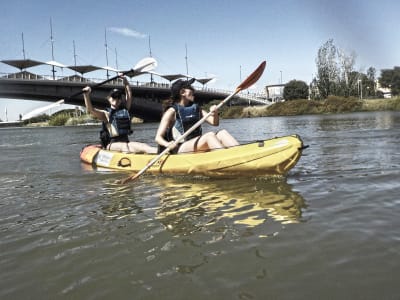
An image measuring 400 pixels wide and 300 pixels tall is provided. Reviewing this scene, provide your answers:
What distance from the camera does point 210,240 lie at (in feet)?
11.2

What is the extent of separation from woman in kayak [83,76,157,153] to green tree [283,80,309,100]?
228 ft

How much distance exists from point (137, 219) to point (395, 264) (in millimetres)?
2550

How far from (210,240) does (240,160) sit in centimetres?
270

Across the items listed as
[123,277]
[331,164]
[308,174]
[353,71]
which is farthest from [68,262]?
[353,71]

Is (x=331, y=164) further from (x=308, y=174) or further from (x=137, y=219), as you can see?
(x=137, y=219)

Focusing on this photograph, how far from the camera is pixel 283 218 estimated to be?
3924mm

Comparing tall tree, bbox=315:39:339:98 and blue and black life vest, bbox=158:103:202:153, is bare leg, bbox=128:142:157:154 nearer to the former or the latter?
blue and black life vest, bbox=158:103:202:153

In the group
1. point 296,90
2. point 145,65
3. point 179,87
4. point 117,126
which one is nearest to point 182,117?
point 179,87

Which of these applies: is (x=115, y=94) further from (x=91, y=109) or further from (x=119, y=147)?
(x=119, y=147)

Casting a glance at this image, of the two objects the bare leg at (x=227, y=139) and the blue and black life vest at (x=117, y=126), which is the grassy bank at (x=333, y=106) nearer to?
the blue and black life vest at (x=117, y=126)

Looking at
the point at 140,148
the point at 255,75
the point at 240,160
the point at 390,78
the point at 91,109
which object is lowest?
the point at 240,160

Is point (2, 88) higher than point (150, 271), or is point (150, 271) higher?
point (2, 88)

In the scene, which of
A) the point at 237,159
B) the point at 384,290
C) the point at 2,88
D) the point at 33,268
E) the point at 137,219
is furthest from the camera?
the point at 2,88

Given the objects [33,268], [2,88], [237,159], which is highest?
[2,88]
